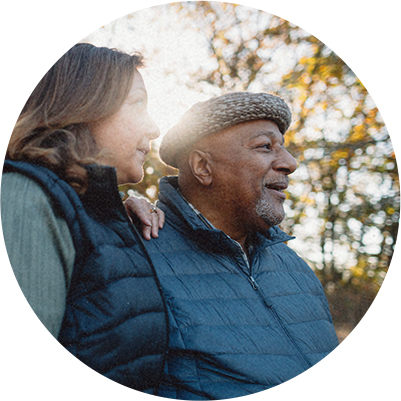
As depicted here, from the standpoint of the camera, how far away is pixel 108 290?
133 cm

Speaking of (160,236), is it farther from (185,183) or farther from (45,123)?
(45,123)

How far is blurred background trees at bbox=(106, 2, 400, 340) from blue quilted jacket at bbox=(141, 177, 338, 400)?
0.17m

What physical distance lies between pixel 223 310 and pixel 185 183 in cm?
62

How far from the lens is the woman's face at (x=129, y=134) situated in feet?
4.89

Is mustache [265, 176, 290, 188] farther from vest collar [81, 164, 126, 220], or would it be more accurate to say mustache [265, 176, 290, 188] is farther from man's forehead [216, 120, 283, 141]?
vest collar [81, 164, 126, 220]

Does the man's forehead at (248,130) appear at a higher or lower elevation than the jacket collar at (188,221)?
higher

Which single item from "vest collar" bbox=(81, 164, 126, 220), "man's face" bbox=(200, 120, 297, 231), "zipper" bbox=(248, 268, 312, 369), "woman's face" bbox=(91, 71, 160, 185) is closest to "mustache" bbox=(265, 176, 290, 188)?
"man's face" bbox=(200, 120, 297, 231)

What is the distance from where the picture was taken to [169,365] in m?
1.45

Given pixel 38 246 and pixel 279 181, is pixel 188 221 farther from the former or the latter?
pixel 38 246

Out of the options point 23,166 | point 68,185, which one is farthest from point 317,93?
point 23,166

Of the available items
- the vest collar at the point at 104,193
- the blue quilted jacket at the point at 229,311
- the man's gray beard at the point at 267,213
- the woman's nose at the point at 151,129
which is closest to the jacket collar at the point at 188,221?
the blue quilted jacket at the point at 229,311

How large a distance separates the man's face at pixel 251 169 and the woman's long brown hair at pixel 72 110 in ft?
1.61

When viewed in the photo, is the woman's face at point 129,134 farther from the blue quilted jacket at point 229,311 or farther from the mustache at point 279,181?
the mustache at point 279,181

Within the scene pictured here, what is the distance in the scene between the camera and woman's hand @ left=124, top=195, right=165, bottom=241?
1.58m
